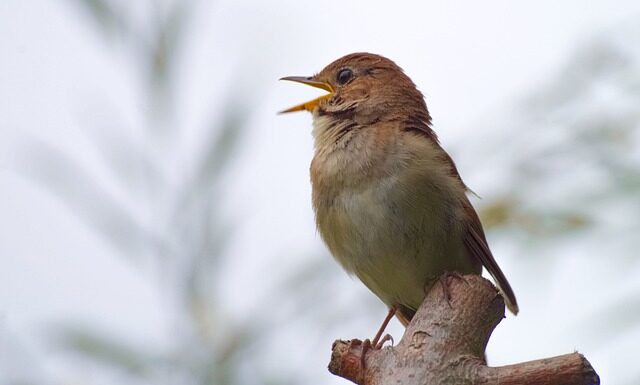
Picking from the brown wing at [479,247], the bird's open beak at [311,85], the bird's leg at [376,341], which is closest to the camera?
the bird's leg at [376,341]

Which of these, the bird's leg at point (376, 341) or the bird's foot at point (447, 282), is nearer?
the bird's leg at point (376, 341)

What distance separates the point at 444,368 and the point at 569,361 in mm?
285

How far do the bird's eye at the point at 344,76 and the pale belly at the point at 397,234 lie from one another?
0.97 m

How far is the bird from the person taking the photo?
13.2 ft

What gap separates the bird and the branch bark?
3.51 ft

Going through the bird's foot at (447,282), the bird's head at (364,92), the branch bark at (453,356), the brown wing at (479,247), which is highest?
the bird's head at (364,92)

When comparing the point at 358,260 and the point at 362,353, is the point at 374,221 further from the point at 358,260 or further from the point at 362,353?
the point at 362,353

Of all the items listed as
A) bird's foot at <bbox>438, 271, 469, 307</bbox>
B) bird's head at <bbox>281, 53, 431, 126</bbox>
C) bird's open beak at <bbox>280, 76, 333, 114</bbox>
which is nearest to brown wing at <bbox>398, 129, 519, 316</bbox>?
bird's head at <bbox>281, 53, 431, 126</bbox>

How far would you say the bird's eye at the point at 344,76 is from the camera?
497 centimetres

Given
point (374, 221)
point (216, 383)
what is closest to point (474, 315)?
point (216, 383)

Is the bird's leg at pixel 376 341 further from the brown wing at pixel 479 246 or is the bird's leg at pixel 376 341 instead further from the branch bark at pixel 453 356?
the brown wing at pixel 479 246

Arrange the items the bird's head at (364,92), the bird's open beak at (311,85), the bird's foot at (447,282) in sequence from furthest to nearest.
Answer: the bird's open beak at (311,85) → the bird's head at (364,92) → the bird's foot at (447,282)

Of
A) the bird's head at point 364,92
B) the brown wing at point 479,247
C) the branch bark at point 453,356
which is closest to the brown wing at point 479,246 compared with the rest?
the brown wing at point 479,247

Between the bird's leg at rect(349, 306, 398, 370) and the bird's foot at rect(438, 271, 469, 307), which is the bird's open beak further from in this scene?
the bird's foot at rect(438, 271, 469, 307)
